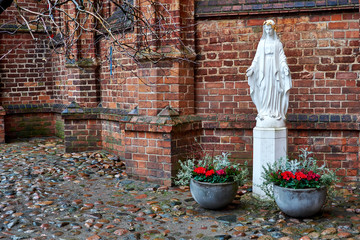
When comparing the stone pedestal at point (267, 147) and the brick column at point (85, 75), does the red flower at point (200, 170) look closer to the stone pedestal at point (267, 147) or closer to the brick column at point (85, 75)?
the stone pedestal at point (267, 147)

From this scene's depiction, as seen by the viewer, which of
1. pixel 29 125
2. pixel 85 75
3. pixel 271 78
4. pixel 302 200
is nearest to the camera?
pixel 302 200

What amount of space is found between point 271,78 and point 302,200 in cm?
192

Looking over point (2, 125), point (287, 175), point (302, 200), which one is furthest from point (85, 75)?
point (302, 200)

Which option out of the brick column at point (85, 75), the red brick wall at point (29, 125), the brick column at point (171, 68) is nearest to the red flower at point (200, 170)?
the brick column at point (171, 68)

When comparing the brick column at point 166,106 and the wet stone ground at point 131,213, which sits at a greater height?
the brick column at point 166,106

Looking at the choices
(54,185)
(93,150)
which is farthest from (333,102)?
(93,150)

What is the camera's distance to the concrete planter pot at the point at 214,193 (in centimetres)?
572

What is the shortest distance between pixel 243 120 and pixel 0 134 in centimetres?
795

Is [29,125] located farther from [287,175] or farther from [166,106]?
[287,175]

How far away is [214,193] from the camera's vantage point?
571 cm

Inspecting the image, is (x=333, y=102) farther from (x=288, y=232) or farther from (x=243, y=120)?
(x=288, y=232)

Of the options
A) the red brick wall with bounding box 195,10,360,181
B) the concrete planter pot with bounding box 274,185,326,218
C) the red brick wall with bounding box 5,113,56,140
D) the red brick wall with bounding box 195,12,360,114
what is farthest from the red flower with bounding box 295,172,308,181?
the red brick wall with bounding box 5,113,56,140

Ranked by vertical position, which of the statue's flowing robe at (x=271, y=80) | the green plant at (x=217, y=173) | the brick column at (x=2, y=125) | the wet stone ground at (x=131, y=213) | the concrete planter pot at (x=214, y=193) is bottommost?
the wet stone ground at (x=131, y=213)

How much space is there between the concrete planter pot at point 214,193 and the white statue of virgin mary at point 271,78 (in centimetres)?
116
